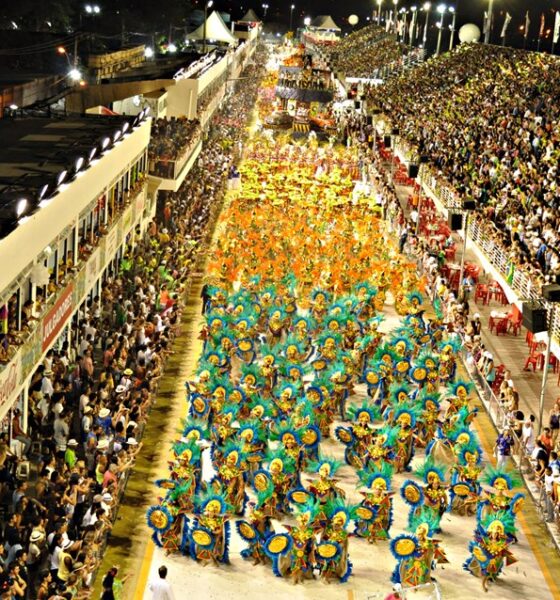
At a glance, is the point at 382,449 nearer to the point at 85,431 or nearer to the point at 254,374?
the point at 254,374

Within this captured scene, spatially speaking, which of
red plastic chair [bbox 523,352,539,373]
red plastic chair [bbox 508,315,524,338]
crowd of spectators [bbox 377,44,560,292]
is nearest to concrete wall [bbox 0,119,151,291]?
crowd of spectators [bbox 377,44,560,292]

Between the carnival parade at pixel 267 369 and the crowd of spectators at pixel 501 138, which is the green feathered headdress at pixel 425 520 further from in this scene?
the crowd of spectators at pixel 501 138

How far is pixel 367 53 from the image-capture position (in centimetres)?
12825

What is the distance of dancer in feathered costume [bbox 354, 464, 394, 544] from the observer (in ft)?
59.2

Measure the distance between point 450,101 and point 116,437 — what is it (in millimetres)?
48644

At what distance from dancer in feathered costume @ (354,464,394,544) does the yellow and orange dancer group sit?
0.9 inches

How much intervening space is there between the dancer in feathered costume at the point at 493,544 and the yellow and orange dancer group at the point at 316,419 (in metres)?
0.02

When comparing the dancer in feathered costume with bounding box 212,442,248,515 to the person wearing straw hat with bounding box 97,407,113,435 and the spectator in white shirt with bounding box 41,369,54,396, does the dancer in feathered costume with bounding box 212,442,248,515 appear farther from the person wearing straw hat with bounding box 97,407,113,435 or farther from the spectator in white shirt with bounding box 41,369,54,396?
the spectator in white shirt with bounding box 41,369,54,396

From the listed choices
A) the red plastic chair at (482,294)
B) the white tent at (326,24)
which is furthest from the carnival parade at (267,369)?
the white tent at (326,24)

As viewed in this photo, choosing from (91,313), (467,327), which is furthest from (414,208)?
(91,313)

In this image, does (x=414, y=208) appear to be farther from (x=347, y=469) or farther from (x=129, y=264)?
(x=347, y=469)

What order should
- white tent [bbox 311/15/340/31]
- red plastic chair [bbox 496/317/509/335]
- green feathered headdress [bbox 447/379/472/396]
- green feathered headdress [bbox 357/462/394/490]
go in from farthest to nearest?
white tent [bbox 311/15/340/31] → red plastic chair [bbox 496/317/509/335] → green feathered headdress [bbox 447/379/472/396] → green feathered headdress [bbox 357/462/394/490]

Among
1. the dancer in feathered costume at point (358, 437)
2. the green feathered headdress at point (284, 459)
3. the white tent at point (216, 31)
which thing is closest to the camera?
the green feathered headdress at point (284, 459)

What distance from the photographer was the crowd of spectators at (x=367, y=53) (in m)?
113
